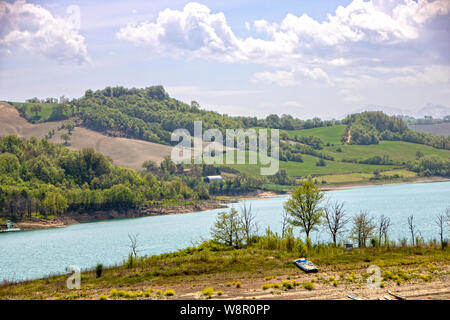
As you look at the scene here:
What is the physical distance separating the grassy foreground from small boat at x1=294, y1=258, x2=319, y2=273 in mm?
490

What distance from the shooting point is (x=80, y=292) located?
25797 mm

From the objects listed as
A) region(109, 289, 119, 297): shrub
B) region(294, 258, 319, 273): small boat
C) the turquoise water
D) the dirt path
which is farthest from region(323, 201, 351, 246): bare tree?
region(109, 289, 119, 297): shrub

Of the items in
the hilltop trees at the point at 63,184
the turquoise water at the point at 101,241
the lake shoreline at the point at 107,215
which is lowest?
the lake shoreline at the point at 107,215

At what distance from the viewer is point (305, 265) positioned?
28.9 m

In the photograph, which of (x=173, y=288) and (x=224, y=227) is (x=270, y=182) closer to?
(x=224, y=227)

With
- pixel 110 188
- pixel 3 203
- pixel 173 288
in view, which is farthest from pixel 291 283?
pixel 110 188

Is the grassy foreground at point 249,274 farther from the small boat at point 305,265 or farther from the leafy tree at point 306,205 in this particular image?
the leafy tree at point 306,205

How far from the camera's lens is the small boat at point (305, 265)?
28.0 metres

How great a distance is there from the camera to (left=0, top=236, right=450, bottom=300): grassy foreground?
24219 millimetres

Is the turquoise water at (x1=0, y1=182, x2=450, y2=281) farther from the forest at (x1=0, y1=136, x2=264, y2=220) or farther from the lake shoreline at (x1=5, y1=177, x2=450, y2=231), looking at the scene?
the forest at (x1=0, y1=136, x2=264, y2=220)

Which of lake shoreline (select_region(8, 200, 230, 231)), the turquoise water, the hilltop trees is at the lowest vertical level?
lake shoreline (select_region(8, 200, 230, 231))

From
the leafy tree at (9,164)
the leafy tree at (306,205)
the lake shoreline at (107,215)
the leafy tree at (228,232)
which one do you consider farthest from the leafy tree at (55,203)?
the leafy tree at (306,205)

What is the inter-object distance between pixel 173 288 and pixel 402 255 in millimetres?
16533

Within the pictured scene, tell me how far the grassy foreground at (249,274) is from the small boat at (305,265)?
0.49m
